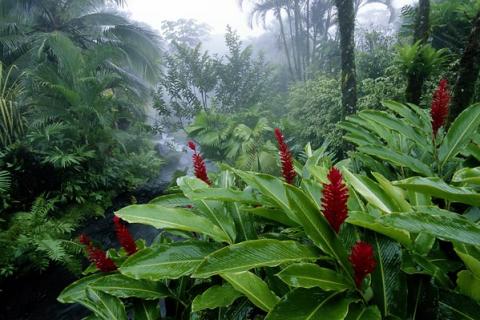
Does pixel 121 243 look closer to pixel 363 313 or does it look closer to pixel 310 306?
pixel 310 306

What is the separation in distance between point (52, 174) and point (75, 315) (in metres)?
3.88

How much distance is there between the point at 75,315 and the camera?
3844 mm

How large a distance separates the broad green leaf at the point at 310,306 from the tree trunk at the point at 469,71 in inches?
89.5

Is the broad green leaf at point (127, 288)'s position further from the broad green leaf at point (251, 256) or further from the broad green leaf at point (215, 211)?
the broad green leaf at point (251, 256)

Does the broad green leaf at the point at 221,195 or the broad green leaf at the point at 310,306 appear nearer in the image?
the broad green leaf at the point at 310,306

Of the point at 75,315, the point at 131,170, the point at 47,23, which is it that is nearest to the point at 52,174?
the point at 131,170

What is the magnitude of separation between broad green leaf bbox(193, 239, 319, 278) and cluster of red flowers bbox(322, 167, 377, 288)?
133mm

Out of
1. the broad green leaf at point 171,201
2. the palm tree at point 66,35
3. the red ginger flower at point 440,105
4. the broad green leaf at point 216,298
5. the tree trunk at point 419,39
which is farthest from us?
the palm tree at point 66,35

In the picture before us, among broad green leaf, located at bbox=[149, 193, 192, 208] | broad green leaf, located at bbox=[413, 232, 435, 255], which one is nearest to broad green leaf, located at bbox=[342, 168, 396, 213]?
broad green leaf, located at bbox=[413, 232, 435, 255]

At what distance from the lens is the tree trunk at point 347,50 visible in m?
3.70

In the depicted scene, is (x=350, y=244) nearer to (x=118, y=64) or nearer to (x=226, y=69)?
(x=226, y=69)

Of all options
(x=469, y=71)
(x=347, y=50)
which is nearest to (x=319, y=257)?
(x=469, y=71)

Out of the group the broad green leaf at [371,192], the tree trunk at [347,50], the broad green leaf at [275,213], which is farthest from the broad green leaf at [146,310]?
the tree trunk at [347,50]

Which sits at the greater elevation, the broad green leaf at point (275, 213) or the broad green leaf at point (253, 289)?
the broad green leaf at point (275, 213)
